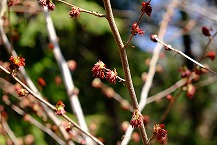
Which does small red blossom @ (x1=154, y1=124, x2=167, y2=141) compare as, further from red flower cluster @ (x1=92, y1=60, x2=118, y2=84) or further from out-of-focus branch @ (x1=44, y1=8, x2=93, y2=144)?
out-of-focus branch @ (x1=44, y1=8, x2=93, y2=144)

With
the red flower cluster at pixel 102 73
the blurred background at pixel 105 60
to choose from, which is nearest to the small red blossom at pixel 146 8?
the red flower cluster at pixel 102 73

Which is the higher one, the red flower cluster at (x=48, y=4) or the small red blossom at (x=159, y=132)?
the red flower cluster at (x=48, y=4)

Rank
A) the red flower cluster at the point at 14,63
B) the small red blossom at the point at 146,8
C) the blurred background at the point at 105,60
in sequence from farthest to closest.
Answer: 1. the blurred background at the point at 105,60
2. the red flower cluster at the point at 14,63
3. the small red blossom at the point at 146,8

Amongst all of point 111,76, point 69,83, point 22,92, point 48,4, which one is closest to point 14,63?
point 22,92

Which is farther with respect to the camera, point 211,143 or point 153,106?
point 153,106

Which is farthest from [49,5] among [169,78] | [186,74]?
[169,78]

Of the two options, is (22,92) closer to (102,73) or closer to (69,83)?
(102,73)

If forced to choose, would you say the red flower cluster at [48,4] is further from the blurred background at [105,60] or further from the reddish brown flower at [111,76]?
the blurred background at [105,60]

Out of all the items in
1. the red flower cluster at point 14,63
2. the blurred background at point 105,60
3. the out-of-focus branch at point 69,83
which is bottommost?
the red flower cluster at point 14,63

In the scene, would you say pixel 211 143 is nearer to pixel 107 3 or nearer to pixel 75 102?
pixel 75 102
